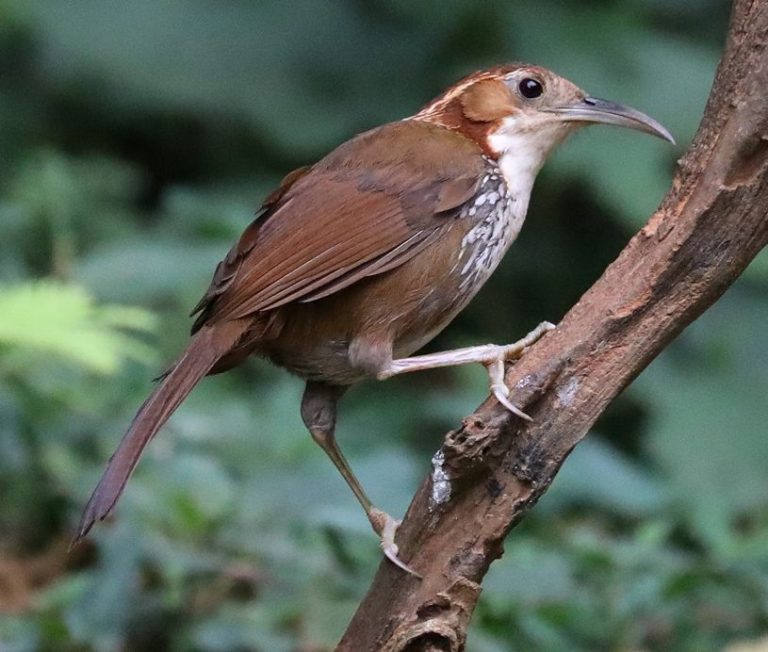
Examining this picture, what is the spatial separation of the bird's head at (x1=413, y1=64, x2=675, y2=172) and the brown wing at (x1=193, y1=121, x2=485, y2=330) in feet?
0.32

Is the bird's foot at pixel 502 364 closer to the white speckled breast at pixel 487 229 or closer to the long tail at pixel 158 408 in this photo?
the white speckled breast at pixel 487 229

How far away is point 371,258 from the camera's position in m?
3.34

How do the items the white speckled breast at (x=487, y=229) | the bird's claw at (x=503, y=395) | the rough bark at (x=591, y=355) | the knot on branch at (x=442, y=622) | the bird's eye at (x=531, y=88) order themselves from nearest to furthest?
the rough bark at (x=591, y=355) → the bird's claw at (x=503, y=395) → the knot on branch at (x=442, y=622) → the white speckled breast at (x=487, y=229) → the bird's eye at (x=531, y=88)

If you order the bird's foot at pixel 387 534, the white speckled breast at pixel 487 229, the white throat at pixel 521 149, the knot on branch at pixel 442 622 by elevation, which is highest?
the white throat at pixel 521 149

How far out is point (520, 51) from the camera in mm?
6074

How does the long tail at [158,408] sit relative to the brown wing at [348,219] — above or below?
below

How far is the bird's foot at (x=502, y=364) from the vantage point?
111 inches

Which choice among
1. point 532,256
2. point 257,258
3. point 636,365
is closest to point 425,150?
point 257,258

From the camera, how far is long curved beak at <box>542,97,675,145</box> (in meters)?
3.61

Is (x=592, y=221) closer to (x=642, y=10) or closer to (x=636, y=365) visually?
(x=642, y=10)

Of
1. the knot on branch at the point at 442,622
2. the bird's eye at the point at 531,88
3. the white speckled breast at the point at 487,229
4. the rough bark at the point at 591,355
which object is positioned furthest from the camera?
the bird's eye at the point at 531,88

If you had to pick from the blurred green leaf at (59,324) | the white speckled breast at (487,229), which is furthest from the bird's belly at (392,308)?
the blurred green leaf at (59,324)

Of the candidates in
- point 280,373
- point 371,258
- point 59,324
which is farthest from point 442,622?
point 280,373

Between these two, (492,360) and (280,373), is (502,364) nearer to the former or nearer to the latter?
(492,360)
